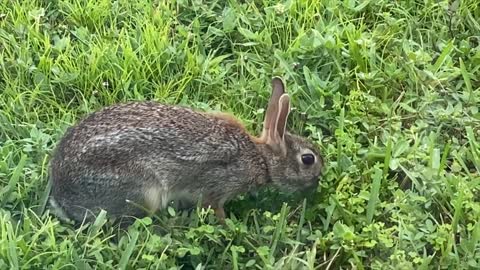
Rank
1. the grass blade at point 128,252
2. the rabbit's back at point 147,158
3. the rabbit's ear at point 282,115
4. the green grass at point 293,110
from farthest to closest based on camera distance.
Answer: the rabbit's ear at point 282,115, the rabbit's back at point 147,158, the green grass at point 293,110, the grass blade at point 128,252

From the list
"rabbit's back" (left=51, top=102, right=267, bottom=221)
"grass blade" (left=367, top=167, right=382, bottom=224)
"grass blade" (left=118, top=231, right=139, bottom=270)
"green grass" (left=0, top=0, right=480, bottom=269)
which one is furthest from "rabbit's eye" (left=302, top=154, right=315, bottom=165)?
"grass blade" (left=118, top=231, right=139, bottom=270)

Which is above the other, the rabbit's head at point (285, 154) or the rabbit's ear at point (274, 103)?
the rabbit's ear at point (274, 103)

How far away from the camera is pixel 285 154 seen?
5.55 meters

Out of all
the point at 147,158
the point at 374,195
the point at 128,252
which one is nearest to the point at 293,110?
the point at 374,195

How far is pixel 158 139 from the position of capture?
526 cm

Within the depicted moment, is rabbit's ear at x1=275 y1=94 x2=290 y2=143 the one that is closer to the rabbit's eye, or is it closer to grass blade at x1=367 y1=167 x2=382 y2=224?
the rabbit's eye

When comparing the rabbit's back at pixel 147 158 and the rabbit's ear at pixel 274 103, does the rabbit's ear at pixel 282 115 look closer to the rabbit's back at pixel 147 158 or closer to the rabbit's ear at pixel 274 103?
the rabbit's ear at pixel 274 103

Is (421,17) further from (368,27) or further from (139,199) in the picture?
(139,199)

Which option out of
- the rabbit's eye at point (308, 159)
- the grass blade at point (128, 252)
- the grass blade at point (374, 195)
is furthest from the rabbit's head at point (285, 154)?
the grass blade at point (128, 252)

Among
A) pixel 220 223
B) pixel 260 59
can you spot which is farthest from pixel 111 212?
pixel 260 59

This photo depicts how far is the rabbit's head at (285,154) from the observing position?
5.46 meters

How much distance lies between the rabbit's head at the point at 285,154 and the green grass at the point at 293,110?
8 cm

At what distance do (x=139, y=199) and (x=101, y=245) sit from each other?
0.36 meters

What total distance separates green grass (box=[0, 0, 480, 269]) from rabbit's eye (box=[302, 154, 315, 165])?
0.39 ft
